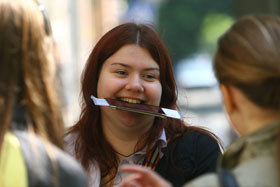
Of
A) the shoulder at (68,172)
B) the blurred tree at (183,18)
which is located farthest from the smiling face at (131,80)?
the blurred tree at (183,18)

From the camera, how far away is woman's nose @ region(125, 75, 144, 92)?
3.23m

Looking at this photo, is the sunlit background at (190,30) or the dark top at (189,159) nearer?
the dark top at (189,159)

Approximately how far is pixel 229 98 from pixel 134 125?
111 cm

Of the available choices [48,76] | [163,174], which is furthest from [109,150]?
[48,76]

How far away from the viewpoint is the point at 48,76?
2.27m

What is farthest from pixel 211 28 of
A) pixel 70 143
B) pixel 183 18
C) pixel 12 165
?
pixel 12 165

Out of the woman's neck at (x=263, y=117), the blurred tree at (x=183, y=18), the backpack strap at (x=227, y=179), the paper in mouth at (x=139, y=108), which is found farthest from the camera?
the blurred tree at (x=183, y=18)

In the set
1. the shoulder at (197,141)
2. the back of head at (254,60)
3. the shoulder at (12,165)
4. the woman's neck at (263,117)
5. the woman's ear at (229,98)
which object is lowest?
the shoulder at (197,141)

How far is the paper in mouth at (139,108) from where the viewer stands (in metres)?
3.01

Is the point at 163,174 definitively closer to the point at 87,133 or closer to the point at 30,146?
the point at 87,133

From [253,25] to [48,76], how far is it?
79 centimetres

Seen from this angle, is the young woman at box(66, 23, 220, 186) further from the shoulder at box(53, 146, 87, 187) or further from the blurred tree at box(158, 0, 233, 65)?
the blurred tree at box(158, 0, 233, 65)

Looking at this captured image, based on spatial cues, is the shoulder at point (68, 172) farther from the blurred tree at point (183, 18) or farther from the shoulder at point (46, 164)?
the blurred tree at point (183, 18)

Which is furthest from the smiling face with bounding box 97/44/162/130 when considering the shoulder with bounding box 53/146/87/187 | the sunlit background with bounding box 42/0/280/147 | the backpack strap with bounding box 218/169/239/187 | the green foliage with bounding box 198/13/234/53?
the green foliage with bounding box 198/13/234/53
